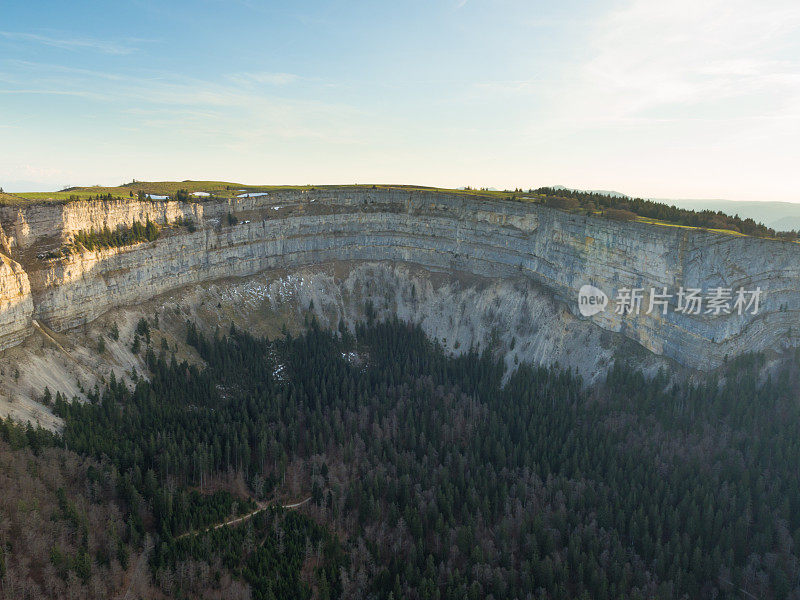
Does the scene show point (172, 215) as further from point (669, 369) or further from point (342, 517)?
point (669, 369)

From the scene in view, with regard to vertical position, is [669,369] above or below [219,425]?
above

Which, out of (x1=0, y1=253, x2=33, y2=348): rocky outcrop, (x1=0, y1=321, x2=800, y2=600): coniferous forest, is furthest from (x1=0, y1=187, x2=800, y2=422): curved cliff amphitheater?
(x1=0, y1=321, x2=800, y2=600): coniferous forest

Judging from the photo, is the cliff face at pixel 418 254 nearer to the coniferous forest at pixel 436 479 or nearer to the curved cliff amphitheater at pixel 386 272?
the curved cliff amphitheater at pixel 386 272

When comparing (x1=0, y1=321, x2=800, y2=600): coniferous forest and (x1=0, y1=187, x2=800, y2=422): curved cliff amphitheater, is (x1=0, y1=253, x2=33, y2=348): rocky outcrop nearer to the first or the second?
(x1=0, y1=187, x2=800, y2=422): curved cliff amphitheater

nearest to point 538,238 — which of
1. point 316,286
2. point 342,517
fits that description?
point 316,286

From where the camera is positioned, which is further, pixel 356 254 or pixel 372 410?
pixel 356 254

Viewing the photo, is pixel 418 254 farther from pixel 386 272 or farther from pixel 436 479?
pixel 436 479
